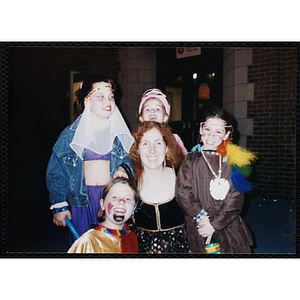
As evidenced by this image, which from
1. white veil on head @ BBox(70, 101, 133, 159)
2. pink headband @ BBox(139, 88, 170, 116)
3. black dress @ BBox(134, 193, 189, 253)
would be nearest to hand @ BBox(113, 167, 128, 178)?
white veil on head @ BBox(70, 101, 133, 159)

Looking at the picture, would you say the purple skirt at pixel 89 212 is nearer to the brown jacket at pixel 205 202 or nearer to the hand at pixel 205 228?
the brown jacket at pixel 205 202

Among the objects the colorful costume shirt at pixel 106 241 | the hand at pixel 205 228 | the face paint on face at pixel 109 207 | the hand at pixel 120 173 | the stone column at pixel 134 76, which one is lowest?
the colorful costume shirt at pixel 106 241

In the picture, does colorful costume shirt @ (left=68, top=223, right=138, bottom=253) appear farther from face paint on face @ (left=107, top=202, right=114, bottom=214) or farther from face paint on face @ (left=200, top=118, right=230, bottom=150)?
face paint on face @ (left=200, top=118, right=230, bottom=150)

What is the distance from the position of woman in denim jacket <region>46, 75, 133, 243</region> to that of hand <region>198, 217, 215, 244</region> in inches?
37.5

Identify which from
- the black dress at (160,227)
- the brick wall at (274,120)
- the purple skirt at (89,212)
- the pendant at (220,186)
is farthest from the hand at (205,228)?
the purple skirt at (89,212)

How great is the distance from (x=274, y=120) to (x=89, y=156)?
207 centimetres

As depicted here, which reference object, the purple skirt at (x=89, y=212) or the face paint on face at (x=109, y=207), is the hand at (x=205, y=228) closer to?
the face paint on face at (x=109, y=207)

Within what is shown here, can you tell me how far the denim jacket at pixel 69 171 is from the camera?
285 cm

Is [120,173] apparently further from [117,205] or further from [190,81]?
[190,81]

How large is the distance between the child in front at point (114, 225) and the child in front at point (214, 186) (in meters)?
0.55

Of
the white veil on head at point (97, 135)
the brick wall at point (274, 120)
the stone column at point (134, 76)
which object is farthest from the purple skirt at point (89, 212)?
the brick wall at point (274, 120)

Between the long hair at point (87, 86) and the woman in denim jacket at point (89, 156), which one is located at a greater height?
the long hair at point (87, 86)

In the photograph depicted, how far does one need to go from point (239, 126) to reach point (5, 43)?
2.67 m

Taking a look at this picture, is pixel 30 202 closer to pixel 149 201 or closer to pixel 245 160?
pixel 149 201
